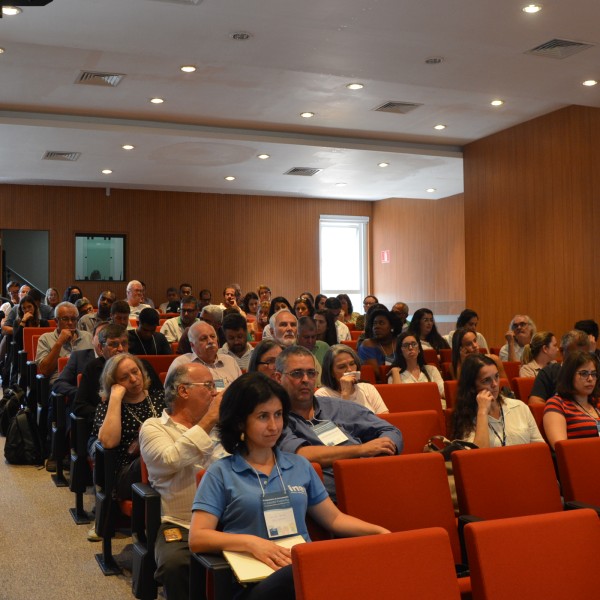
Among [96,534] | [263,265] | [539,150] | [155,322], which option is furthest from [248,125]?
[96,534]

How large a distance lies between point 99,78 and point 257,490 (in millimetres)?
6878

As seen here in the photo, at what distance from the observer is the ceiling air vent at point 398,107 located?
372 inches

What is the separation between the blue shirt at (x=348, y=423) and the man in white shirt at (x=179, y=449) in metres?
0.37

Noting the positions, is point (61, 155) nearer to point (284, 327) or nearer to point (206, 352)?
point (284, 327)

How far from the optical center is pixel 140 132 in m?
10.2

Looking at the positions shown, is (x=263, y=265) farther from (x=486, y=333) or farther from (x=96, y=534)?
(x=96, y=534)

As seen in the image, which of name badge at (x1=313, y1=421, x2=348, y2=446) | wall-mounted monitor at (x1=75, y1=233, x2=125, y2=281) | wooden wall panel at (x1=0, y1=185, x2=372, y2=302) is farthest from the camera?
wall-mounted monitor at (x1=75, y1=233, x2=125, y2=281)

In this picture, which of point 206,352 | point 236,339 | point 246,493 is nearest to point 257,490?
point 246,493

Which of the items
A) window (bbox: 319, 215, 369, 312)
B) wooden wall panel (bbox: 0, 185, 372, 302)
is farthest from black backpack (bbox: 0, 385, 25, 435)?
window (bbox: 319, 215, 369, 312)

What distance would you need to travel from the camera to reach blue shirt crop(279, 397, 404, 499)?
11.2 feet

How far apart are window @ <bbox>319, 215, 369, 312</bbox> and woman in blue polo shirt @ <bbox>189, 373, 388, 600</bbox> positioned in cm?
1432

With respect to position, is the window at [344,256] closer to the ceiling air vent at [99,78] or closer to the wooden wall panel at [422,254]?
the wooden wall panel at [422,254]

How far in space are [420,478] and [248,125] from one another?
8135 mm

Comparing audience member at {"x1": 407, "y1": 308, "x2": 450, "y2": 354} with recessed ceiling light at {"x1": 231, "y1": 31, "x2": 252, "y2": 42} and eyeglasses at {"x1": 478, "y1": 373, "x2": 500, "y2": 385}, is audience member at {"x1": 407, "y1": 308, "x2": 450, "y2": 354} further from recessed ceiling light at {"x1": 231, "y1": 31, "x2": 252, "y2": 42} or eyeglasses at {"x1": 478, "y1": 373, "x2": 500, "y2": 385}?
eyeglasses at {"x1": 478, "y1": 373, "x2": 500, "y2": 385}
